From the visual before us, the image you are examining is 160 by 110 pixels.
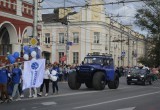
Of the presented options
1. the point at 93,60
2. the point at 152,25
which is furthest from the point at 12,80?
the point at 152,25

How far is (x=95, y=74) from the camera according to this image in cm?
2705

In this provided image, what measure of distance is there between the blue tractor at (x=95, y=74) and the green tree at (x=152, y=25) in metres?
38.7

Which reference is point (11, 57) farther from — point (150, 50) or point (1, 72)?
point (150, 50)

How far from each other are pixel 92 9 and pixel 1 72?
179ft

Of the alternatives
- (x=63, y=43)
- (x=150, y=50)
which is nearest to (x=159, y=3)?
(x=150, y=50)

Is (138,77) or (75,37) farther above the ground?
(75,37)

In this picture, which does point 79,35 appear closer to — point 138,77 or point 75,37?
point 75,37

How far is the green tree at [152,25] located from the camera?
66800 mm

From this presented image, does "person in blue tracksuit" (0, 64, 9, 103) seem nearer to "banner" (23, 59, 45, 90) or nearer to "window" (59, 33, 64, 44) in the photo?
"banner" (23, 59, 45, 90)

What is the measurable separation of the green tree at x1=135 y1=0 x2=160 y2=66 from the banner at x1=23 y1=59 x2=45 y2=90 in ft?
153

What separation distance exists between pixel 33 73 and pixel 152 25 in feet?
160

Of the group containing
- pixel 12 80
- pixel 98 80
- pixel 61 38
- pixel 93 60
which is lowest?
pixel 98 80

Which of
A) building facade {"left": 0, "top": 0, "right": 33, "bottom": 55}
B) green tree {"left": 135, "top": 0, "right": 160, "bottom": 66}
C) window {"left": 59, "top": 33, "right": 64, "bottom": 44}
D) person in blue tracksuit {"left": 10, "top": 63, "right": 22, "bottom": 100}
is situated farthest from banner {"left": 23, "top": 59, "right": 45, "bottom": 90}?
window {"left": 59, "top": 33, "right": 64, "bottom": 44}

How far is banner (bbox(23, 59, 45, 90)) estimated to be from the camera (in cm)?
2095
